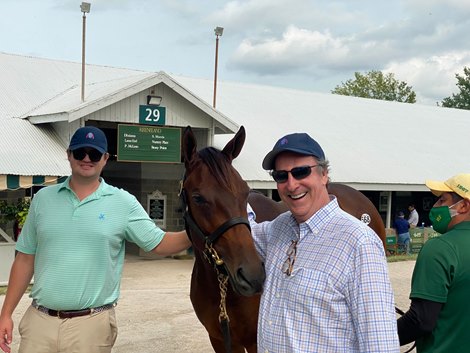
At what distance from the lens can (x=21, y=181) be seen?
360 inches

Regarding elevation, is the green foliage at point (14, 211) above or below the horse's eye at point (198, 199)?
below

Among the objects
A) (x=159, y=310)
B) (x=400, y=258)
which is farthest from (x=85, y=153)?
(x=400, y=258)

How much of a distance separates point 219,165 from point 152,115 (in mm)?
8151

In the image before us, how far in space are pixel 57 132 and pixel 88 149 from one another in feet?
28.8

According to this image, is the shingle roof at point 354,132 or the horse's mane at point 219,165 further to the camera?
the shingle roof at point 354,132

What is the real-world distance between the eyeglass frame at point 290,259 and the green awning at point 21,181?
814 centimetres

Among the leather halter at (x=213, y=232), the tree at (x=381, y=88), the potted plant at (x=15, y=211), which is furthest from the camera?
the tree at (x=381, y=88)

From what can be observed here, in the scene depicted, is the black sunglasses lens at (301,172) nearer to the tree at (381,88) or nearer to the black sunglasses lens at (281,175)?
the black sunglasses lens at (281,175)

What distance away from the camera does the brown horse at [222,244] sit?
239cm

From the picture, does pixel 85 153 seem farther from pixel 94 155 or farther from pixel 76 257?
→ pixel 76 257

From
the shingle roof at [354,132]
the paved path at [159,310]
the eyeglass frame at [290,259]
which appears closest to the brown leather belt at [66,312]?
the eyeglass frame at [290,259]

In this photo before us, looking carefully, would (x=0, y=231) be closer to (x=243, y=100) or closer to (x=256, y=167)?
(x=256, y=167)

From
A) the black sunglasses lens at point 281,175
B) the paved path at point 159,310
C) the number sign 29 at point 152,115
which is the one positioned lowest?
the paved path at point 159,310

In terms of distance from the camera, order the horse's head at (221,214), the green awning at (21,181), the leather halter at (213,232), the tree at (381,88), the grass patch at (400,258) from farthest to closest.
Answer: the tree at (381,88) → the grass patch at (400,258) → the green awning at (21,181) → the leather halter at (213,232) → the horse's head at (221,214)
